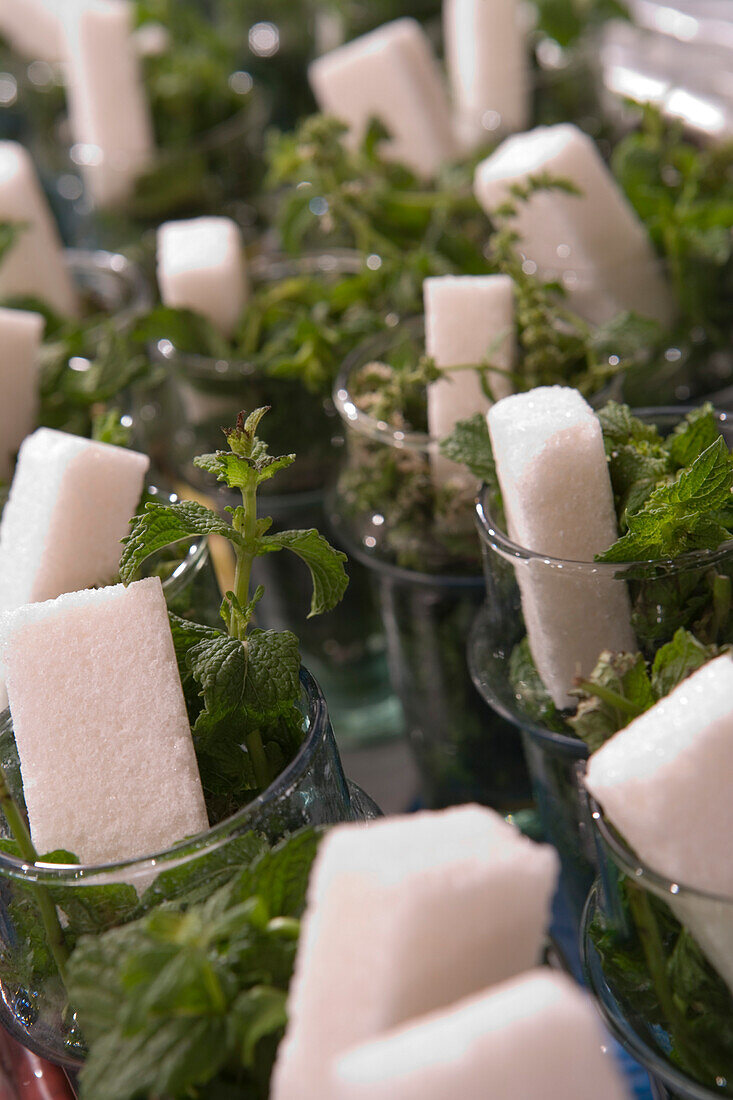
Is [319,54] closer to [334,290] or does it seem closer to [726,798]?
[334,290]

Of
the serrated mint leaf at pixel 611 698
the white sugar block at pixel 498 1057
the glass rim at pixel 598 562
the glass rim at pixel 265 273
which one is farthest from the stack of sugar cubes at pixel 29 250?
the white sugar block at pixel 498 1057

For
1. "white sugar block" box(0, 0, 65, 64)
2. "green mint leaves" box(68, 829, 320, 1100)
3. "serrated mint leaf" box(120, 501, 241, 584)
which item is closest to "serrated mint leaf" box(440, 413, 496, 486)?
"serrated mint leaf" box(120, 501, 241, 584)

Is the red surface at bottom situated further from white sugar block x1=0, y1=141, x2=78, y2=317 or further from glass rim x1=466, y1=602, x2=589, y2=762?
white sugar block x1=0, y1=141, x2=78, y2=317

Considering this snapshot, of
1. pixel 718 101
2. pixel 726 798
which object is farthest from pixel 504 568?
pixel 718 101

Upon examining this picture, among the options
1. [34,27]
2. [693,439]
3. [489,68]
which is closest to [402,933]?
[693,439]

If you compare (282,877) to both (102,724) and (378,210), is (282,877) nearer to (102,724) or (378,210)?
(102,724)

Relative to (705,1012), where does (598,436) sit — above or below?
above

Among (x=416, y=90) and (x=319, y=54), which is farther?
(x=319, y=54)
